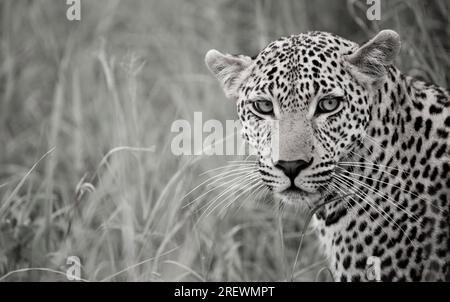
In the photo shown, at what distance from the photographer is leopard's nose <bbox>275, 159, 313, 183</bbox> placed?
5371 mm

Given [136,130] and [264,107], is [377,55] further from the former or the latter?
[136,130]

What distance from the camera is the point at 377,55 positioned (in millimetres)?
5594

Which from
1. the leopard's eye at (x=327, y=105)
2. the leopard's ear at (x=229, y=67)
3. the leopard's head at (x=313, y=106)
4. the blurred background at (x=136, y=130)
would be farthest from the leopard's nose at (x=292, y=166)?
the leopard's ear at (x=229, y=67)

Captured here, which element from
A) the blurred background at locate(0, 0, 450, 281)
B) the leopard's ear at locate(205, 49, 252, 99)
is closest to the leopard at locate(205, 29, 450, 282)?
the leopard's ear at locate(205, 49, 252, 99)

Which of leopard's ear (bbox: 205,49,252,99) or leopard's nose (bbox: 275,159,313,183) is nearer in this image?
leopard's nose (bbox: 275,159,313,183)

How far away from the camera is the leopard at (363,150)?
5523 mm

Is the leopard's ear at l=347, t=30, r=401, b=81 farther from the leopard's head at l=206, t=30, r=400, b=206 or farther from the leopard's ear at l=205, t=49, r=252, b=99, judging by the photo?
the leopard's ear at l=205, t=49, r=252, b=99

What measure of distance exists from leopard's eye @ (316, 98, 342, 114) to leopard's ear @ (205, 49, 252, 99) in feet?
2.57

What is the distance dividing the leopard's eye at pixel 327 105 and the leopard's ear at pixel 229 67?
0.78 metres

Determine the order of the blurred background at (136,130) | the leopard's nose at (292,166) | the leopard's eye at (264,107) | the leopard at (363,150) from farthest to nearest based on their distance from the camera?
the blurred background at (136,130) < the leopard's eye at (264,107) < the leopard at (363,150) < the leopard's nose at (292,166)

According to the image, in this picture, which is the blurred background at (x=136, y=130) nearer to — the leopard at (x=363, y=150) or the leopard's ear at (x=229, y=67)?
the leopard at (x=363, y=150)

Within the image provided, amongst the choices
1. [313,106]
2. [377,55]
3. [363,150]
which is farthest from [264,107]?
[377,55]

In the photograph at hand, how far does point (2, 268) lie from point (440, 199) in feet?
11.5
